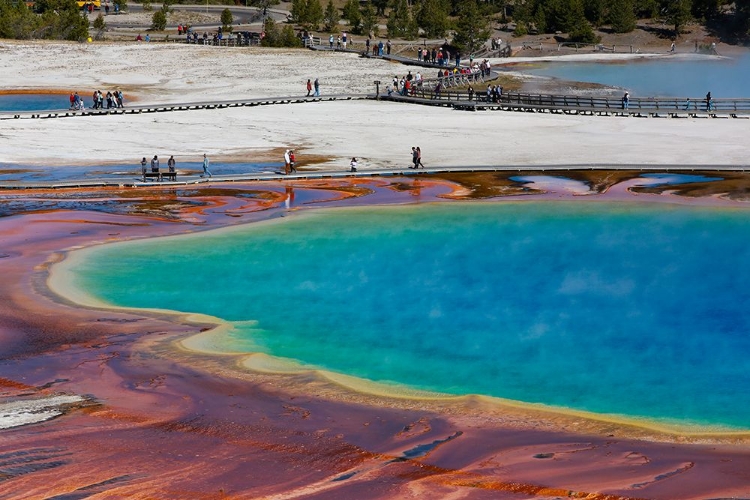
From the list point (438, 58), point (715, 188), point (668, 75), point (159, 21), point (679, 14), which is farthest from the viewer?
point (679, 14)

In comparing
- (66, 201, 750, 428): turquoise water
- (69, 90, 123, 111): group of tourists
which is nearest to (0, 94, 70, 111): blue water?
(69, 90, 123, 111): group of tourists

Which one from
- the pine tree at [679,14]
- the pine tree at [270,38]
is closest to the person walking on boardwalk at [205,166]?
the pine tree at [270,38]

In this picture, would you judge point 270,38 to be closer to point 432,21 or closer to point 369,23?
point 369,23

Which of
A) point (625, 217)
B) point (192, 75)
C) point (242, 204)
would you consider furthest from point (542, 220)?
point (192, 75)

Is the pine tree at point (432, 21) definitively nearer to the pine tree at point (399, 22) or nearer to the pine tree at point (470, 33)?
the pine tree at point (399, 22)

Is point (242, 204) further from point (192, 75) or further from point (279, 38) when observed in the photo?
point (279, 38)

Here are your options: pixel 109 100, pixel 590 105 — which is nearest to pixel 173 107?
pixel 109 100
